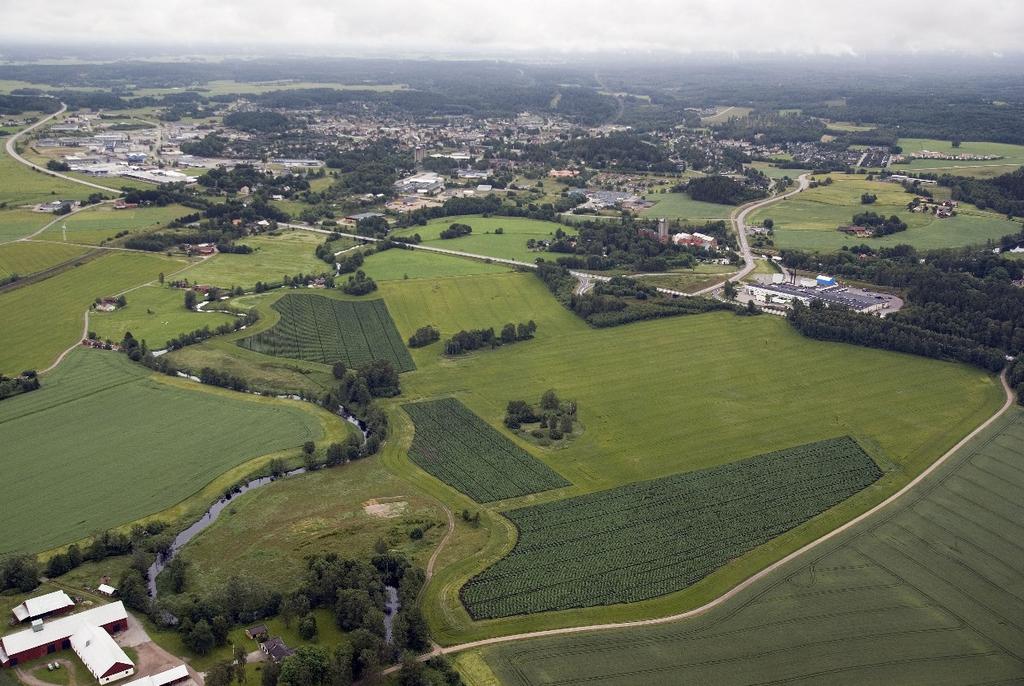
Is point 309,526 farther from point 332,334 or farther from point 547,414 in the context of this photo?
point 332,334

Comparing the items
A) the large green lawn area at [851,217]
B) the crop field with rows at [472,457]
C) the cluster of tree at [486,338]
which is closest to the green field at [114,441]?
the crop field with rows at [472,457]

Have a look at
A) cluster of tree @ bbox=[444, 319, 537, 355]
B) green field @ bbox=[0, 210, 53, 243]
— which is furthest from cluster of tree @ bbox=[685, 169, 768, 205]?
green field @ bbox=[0, 210, 53, 243]

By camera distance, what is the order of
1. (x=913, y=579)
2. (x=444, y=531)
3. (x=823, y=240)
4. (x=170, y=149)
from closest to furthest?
(x=913, y=579) → (x=444, y=531) → (x=823, y=240) → (x=170, y=149)

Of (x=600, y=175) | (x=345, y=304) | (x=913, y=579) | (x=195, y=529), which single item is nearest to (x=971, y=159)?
(x=600, y=175)

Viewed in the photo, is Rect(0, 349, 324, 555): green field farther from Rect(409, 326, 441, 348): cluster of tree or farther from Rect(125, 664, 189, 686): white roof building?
Rect(409, 326, 441, 348): cluster of tree

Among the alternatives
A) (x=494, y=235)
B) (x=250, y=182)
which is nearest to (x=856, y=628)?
(x=494, y=235)

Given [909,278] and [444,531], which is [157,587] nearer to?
[444,531]
